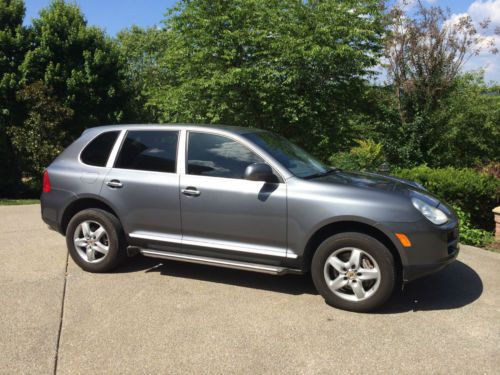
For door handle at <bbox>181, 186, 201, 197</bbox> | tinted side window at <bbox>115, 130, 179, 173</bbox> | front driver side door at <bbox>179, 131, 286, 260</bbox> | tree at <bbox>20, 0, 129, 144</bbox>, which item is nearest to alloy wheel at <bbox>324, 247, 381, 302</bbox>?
front driver side door at <bbox>179, 131, 286, 260</bbox>

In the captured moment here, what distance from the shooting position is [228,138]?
4.67 metres

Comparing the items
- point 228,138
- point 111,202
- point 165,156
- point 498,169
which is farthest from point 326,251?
point 498,169

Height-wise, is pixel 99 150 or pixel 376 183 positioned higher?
pixel 99 150

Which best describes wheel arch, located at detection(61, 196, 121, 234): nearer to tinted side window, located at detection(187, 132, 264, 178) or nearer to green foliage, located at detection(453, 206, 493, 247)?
tinted side window, located at detection(187, 132, 264, 178)

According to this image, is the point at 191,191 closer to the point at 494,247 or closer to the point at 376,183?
the point at 376,183

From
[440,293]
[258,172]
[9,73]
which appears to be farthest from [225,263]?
[9,73]

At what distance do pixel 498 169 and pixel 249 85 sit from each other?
7.26 metres

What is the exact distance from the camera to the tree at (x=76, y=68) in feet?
47.8

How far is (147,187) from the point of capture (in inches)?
188

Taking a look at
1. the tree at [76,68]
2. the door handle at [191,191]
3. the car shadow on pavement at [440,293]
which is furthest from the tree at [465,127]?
the door handle at [191,191]

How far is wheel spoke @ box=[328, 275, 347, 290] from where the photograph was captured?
13.4 ft

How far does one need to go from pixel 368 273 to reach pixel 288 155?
4.92ft

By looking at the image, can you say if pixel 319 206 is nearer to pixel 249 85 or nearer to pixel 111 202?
pixel 111 202

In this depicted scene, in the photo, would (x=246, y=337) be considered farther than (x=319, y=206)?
No
